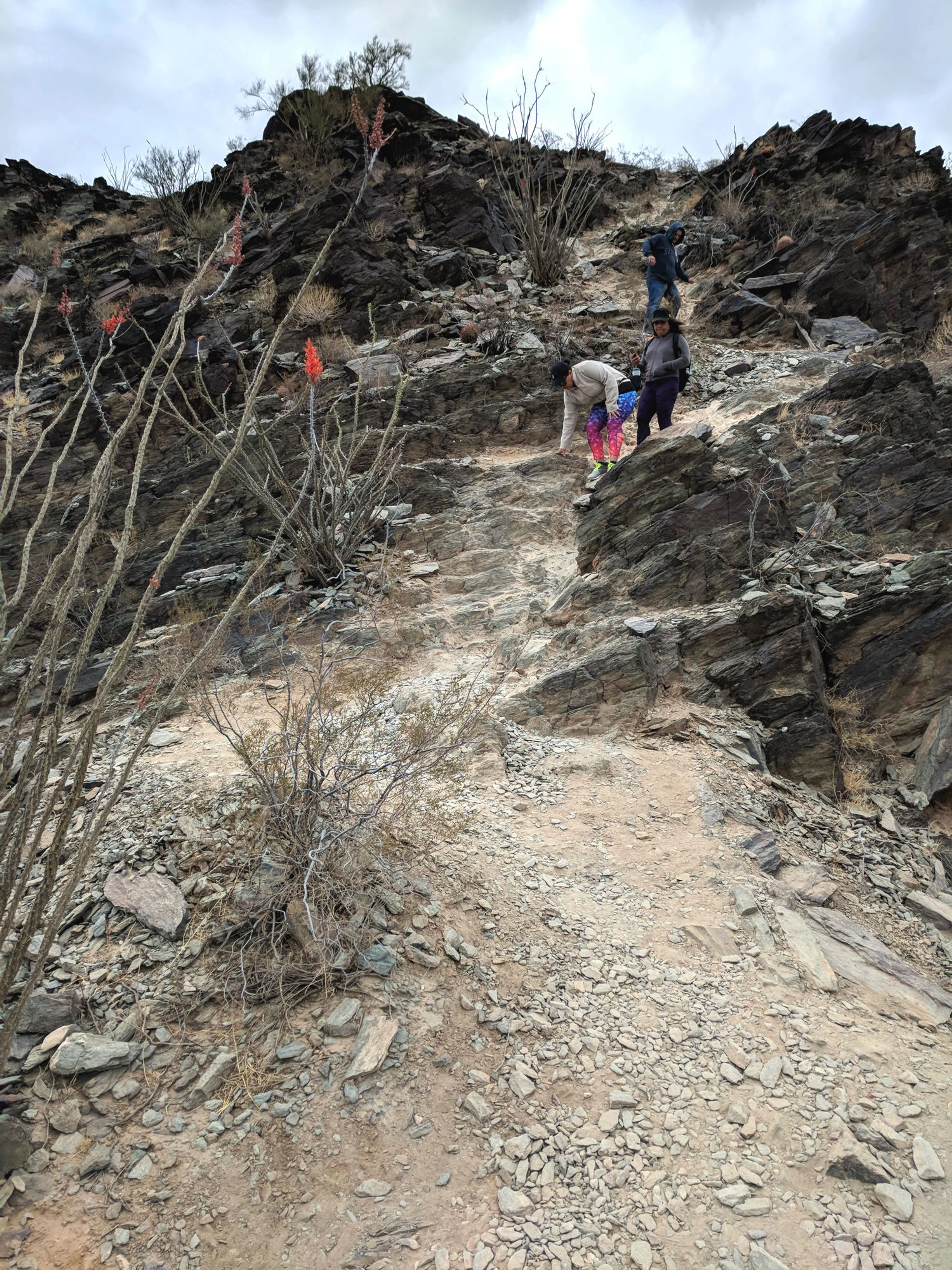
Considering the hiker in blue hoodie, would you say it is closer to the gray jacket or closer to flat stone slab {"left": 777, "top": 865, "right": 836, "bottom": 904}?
the gray jacket

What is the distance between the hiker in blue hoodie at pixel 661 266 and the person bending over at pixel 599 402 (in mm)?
1686

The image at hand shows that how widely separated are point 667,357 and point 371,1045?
643cm

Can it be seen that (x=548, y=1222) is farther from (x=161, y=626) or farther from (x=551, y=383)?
(x=551, y=383)

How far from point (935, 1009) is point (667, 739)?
1.87m

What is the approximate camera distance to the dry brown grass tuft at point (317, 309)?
985 cm

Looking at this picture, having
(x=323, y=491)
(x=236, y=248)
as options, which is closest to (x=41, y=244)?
(x=323, y=491)

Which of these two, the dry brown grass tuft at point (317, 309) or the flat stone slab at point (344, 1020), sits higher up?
the dry brown grass tuft at point (317, 309)

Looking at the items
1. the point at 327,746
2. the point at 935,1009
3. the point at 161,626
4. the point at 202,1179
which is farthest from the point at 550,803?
the point at 161,626

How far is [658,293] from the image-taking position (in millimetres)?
8133

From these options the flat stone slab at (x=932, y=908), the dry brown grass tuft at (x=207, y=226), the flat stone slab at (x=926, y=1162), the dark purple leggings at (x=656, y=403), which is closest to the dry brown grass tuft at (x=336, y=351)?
the dark purple leggings at (x=656, y=403)

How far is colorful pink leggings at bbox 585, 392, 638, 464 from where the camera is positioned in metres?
6.75

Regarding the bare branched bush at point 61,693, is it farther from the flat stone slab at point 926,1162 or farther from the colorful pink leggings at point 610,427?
the colorful pink leggings at point 610,427

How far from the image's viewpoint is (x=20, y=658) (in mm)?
6770

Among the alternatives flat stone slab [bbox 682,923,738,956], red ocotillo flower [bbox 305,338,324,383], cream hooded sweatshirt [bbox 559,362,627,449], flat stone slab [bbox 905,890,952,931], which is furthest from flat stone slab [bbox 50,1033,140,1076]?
cream hooded sweatshirt [bbox 559,362,627,449]
